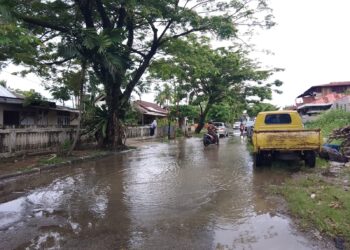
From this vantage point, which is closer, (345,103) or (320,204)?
(320,204)

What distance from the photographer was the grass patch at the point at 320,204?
221 inches

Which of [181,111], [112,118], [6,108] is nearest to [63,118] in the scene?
[6,108]

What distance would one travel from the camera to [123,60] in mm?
15312

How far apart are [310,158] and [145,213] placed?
753 centimetres

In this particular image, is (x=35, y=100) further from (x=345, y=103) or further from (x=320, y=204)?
(x=345, y=103)

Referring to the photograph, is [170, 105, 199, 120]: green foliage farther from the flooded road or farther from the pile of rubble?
the pile of rubble

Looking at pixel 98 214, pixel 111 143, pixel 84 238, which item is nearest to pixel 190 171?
pixel 98 214

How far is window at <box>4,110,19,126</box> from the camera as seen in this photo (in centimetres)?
1938

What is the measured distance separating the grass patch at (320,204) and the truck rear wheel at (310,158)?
260 cm

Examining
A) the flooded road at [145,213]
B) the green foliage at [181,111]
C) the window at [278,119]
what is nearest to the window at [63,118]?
the flooded road at [145,213]

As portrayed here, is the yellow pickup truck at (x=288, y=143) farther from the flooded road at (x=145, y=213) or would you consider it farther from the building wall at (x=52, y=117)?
the building wall at (x=52, y=117)

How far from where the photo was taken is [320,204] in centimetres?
689

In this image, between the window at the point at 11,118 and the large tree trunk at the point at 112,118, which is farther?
the large tree trunk at the point at 112,118

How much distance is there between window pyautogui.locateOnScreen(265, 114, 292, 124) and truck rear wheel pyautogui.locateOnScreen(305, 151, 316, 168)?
285cm
